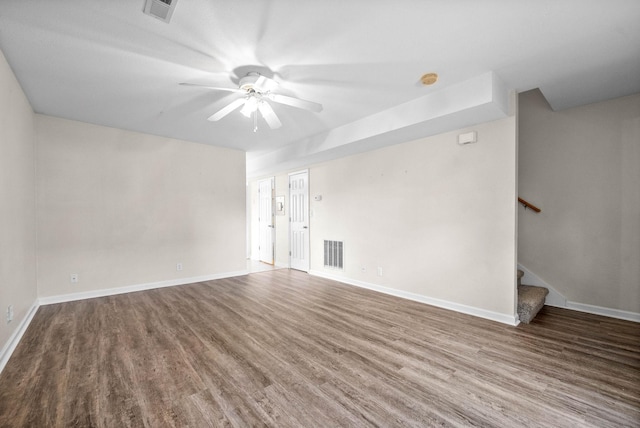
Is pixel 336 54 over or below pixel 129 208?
over

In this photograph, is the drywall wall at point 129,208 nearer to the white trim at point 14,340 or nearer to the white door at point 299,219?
the white trim at point 14,340

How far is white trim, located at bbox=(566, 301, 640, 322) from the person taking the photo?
124 inches

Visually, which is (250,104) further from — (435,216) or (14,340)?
(14,340)

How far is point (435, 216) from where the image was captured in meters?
3.79

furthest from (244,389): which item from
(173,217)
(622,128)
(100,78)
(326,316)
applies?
(622,128)

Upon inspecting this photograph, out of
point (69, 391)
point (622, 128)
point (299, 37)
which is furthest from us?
point (622, 128)

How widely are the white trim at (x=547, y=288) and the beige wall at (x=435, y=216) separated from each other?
3.68ft

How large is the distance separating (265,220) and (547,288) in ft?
18.9

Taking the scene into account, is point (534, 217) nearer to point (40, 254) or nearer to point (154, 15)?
point (154, 15)

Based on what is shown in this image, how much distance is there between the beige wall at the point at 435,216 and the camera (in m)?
3.19

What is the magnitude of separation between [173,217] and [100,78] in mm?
2549

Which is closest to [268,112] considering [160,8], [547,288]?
[160,8]

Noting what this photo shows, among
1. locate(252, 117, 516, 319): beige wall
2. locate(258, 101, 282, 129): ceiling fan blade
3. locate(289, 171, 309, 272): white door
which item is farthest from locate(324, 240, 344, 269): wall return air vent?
locate(258, 101, 282, 129): ceiling fan blade

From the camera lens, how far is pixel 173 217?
486cm
